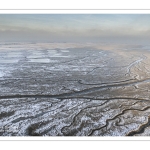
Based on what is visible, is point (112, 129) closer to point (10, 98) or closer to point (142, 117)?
→ point (142, 117)

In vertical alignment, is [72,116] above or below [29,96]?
below

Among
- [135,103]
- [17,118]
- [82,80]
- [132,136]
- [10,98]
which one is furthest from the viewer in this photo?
[82,80]

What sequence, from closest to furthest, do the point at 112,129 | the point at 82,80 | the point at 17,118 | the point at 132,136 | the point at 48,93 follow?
the point at 132,136, the point at 112,129, the point at 17,118, the point at 48,93, the point at 82,80

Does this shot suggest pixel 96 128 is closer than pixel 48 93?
Yes

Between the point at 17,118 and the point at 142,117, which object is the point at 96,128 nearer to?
the point at 142,117

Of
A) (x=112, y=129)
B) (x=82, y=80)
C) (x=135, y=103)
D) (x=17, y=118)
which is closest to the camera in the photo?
(x=112, y=129)

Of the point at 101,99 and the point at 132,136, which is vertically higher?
the point at 101,99

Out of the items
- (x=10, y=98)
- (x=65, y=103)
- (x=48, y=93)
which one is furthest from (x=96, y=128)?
(x=10, y=98)

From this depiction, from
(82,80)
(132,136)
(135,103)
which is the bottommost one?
(132,136)

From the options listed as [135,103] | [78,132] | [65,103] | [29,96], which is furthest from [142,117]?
[29,96]
